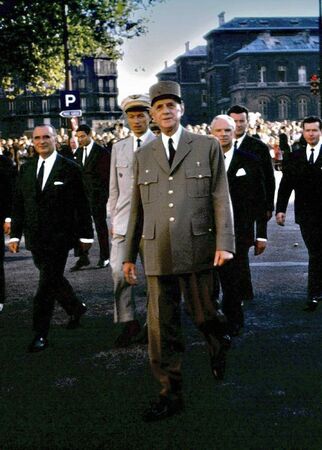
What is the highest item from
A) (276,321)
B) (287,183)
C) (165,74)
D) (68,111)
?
(165,74)

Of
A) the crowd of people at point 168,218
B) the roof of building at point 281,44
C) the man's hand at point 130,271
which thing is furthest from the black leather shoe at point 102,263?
the roof of building at point 281,44

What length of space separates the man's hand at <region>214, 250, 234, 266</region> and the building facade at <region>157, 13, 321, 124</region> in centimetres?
9803

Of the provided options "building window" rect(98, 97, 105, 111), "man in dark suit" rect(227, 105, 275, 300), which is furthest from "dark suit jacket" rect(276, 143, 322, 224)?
"building window" rect(98, 97, 105, 111)

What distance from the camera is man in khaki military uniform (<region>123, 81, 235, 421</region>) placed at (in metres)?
4.64

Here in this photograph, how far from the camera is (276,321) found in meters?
7.17

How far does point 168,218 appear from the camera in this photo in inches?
183

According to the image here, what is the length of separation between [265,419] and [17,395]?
1.70 meters

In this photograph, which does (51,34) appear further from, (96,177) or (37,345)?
(37,345)

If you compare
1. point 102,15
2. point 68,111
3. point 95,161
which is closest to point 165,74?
point 102,15

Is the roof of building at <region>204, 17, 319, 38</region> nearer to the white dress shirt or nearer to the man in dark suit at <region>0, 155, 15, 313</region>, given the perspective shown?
the man in dark suit at <region>0, 155, 15, 313</region>

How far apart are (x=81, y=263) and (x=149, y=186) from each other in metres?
6.66

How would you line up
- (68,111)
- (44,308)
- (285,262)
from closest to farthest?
(44,308)
(285,262)
(68,111)

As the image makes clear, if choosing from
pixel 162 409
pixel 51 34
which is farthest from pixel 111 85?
pixel 162 409

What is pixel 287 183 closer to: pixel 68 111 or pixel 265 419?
pixel 265 419
